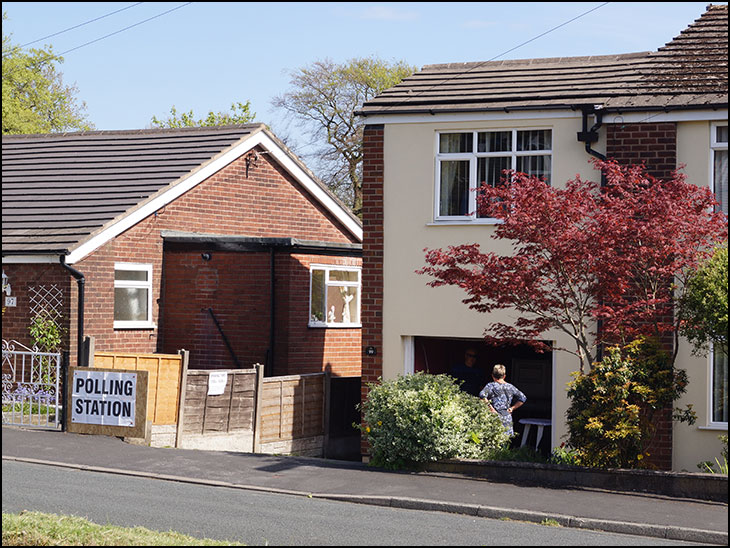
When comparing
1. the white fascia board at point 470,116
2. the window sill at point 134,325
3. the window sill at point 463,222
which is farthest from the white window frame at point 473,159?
the window sill at point 134,325

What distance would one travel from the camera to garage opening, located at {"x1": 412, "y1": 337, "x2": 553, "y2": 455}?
17453 mm

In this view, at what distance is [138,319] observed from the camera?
1994 cm

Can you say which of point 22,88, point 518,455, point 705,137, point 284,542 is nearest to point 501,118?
point 705,137

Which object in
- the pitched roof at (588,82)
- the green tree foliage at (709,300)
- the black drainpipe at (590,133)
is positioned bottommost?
the green tree foliage at (709,300)

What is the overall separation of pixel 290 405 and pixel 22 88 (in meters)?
36.1

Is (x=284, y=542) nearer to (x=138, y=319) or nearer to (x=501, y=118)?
(x=501, y=118)

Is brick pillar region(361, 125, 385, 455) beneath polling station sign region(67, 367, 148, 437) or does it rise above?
above

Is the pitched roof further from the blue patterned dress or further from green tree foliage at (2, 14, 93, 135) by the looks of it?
green tree foliage at (2, 14, 93, 135)

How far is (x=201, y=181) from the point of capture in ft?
71.1

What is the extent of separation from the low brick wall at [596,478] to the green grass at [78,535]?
5219 mm

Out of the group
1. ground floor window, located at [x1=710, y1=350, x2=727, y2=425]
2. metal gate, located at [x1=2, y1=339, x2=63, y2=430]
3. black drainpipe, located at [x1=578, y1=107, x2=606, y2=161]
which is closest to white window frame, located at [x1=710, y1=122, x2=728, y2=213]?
black drainpipe, located at [x1=578, y1=107, x2=606, y2=161]

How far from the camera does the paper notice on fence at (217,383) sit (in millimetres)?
16281

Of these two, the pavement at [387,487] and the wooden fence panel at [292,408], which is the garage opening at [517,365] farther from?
the pavement at [387,487]

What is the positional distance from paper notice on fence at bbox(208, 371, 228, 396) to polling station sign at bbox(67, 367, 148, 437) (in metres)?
1.40
